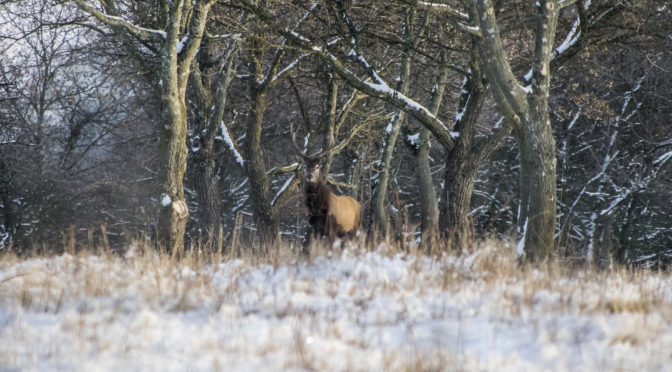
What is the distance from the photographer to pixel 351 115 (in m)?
19.5

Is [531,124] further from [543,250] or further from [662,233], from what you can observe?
[662,233]

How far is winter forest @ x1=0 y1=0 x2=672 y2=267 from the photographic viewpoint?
9.12m

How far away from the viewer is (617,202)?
18969mm

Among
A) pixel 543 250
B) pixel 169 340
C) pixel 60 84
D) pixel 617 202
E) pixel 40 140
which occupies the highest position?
pixel 60 84

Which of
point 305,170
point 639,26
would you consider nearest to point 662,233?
point 639,26

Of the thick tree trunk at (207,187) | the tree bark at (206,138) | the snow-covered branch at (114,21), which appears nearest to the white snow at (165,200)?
the snow-covered branch at (114,21)

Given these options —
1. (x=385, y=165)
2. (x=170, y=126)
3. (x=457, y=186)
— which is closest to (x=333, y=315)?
(x=170, y=126)

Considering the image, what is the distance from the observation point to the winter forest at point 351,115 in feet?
29.9

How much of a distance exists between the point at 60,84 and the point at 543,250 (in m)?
19.2

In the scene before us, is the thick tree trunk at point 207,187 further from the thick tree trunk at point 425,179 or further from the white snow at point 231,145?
the thick tree trunk at point 425,179

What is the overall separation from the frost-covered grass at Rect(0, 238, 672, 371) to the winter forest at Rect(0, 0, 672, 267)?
33.9 inches

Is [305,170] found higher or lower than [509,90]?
lower

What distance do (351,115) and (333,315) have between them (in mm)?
15287

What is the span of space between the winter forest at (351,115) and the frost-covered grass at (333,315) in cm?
86
